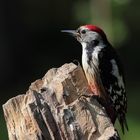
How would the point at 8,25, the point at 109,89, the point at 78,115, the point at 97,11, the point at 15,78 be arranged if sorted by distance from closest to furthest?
1. the point at 78,115
2. the point at 109,89
3. the point at 97,11
4. the point at 15,78
5. the point at 8,25

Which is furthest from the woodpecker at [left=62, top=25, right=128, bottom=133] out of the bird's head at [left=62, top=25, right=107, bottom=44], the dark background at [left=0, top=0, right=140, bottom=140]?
the dark background at [left=0, top=0, right=140, bottom=140]

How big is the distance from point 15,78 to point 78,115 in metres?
10.6

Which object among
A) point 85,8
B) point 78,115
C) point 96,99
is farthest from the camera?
point 85,8

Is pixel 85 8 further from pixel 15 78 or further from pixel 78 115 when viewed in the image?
pixel 78 115

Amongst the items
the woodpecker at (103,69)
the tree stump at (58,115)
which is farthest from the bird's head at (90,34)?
the tree stump at (58,115)

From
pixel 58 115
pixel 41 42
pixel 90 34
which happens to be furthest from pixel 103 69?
pixel 41 42

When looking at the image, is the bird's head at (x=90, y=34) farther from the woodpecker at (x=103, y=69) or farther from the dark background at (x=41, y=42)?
the dark background at (x=41, y=42)

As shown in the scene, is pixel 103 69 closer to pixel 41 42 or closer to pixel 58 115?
pixel 58 115

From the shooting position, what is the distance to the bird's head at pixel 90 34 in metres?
6.59

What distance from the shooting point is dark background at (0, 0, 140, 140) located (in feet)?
50.0

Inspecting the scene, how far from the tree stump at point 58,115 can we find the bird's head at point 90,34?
1.24 m

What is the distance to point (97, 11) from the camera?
11211mm

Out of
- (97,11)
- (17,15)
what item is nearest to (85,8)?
(97,11)

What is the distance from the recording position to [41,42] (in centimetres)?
1678
